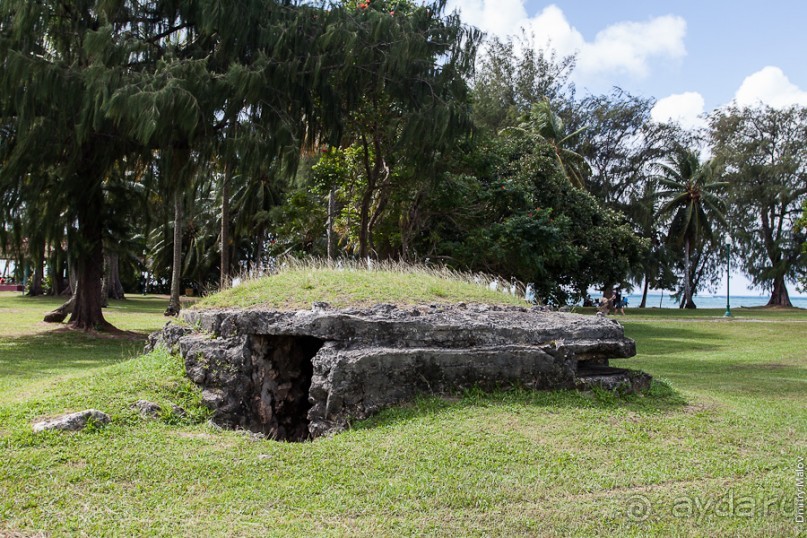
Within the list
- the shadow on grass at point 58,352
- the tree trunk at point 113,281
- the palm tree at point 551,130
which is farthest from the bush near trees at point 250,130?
the tree trunk at point 113,281

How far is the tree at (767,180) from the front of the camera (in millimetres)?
41875

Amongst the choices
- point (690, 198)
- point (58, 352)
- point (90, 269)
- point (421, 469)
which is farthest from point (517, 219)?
point (690, 198)

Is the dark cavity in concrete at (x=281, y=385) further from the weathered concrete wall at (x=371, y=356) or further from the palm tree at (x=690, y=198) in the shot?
the palm tree at (x=690, y=198)

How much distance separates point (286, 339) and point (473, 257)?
40.9ft

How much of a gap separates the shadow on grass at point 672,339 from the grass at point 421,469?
984 cm

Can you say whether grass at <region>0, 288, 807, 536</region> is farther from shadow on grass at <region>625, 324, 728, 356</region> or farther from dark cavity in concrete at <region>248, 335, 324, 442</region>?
shadow on grass at <region>625, 324, 728, 356</region>

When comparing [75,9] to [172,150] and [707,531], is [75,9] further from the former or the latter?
[707,531]

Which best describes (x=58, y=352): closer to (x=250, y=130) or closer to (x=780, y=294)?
(x=250, y=130)

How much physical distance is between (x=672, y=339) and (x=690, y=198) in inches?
987

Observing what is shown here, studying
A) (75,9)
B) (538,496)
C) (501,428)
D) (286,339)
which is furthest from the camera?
(75,9)

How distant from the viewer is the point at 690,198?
141 feet

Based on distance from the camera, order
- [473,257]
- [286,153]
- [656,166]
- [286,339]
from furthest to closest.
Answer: [656,166] < [473,257] < [286,153] < [286,339]

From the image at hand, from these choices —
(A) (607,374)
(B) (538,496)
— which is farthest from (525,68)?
(B) (538,496)

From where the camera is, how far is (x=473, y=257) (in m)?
20.4
